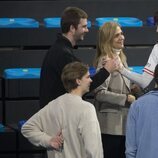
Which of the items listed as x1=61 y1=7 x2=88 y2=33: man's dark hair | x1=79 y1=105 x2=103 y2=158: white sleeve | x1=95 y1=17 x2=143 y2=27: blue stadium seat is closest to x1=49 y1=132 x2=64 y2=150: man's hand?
x1=79 y1=105 x2=103 y2=158: white sleeve

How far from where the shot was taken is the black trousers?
5.24m

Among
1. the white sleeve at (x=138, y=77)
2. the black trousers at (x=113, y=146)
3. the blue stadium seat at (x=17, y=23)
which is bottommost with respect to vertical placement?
the black trousers at (x=113, y=146)

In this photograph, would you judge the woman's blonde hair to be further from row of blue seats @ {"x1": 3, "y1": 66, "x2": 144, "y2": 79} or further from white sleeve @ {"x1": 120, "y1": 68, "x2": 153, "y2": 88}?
row of blue seats @ {"x1": 3, "y1": 66, "x2": 144, "y2": 79}

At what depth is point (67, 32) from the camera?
507cm

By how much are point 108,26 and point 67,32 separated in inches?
16.0

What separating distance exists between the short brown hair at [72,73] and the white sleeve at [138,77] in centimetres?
64

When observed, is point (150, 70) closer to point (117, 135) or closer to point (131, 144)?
point (117, 135)

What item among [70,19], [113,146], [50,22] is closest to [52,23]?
[50,22]

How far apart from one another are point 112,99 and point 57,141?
860 millimetres

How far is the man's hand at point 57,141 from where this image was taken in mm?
4496

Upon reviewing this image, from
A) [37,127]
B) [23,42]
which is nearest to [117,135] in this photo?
[37,127]

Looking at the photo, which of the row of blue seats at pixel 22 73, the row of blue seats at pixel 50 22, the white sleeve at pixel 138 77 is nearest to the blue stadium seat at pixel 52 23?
the row of blue seats at pixel 50 22

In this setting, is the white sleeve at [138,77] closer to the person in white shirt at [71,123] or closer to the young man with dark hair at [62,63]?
the young man with dark hair at [62,63]

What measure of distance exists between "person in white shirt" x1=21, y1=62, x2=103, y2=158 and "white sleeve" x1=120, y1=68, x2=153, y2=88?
0.58 metres
